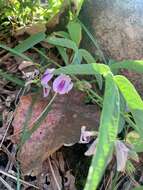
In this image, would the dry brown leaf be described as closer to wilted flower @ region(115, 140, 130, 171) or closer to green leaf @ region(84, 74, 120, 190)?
wilted flower @ region(115, 140, 130, 171)

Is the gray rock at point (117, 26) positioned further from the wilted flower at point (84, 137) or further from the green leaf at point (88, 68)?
the green leaf at point (88, 68)

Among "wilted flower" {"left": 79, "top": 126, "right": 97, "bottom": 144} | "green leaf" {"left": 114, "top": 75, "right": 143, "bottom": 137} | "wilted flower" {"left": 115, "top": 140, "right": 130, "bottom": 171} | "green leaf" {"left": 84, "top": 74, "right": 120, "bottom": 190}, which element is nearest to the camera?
"green leaf" {"left": 84, "top": 74, "right": 120, "bottom": 190}

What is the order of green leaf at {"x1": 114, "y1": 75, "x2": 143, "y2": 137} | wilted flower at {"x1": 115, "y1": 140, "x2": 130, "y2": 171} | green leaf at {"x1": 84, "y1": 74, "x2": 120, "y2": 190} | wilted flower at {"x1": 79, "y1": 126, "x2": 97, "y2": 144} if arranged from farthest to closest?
wilted flower at {"x1": 79, "y1": 126, "x2": 97, "y2": 144}, wilted flower at {"x1": 115, "y1": 140, "x2": 130, "y2": 171}, green leaf at {"x1": 114, "y1": 75, "x2": 143, "y2": 137}, green leaf at {"x1": 84, "y1": 74, "x2": 120, "y2": 190}

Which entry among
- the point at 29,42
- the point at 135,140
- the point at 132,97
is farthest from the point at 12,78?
the point at 132,97

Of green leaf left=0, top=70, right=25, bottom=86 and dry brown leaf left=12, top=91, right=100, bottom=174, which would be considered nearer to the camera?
dry brown leaf left=12, top=91, right=100, bottom=174

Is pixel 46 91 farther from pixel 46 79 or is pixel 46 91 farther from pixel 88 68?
pixel 88 68

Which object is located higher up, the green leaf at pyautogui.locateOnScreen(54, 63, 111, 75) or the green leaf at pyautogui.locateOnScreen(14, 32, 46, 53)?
the green leaf at pyautogui.locateOnScreen(54, 63, 111, 75)

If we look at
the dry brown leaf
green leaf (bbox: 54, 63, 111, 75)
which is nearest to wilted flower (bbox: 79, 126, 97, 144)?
the dry brown leaf

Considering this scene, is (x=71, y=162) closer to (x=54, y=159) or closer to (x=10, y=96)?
(x=54, y=159)
